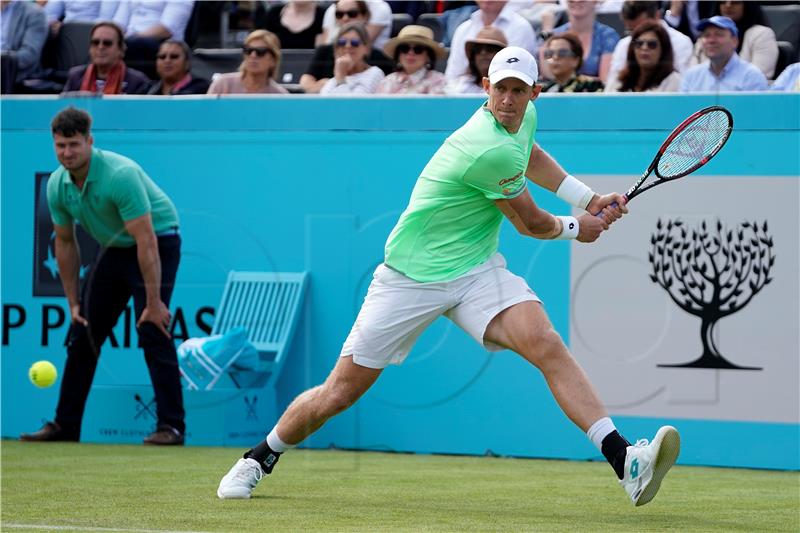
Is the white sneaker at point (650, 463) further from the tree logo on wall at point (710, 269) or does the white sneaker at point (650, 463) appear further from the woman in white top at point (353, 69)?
the woman in white top at point (353, 69)

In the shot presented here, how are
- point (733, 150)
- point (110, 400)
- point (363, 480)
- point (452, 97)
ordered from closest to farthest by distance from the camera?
point (363, 480), point (733, 150), point (452, 97), point (110, 400)

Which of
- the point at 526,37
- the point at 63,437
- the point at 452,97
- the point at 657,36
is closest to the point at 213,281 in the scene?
the point at 63,437

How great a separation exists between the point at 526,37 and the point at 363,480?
11.4 feet

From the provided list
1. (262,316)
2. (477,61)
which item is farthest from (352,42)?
(262,316)

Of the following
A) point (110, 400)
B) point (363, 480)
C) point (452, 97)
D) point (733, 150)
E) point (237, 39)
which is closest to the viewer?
point (363, 480)

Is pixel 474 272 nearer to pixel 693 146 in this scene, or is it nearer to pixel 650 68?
pixel 693 146

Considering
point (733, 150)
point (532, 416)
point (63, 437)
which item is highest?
point (733, 150)

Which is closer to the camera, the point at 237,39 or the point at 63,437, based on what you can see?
the point at 63,437

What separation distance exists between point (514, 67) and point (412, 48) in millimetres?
3434

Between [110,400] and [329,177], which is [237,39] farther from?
[110,400]

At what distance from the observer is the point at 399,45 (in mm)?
9039

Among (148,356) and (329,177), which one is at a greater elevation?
(329,177)

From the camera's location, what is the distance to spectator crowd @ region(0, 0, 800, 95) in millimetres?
8297

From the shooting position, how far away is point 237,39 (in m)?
10.8
